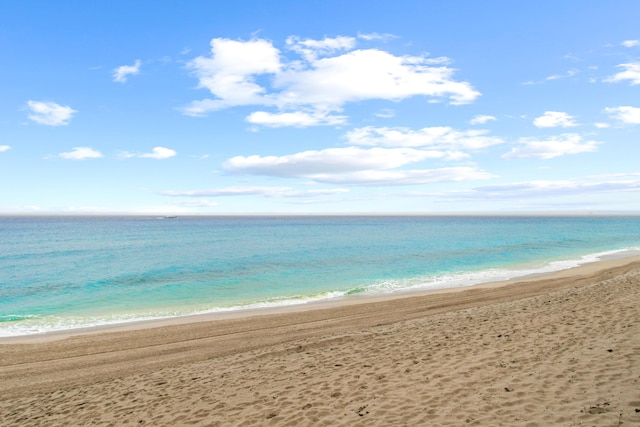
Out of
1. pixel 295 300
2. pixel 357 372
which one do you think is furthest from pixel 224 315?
pixel 357 372

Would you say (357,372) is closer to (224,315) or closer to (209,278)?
(224,315)

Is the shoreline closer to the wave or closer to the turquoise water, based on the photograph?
the wave

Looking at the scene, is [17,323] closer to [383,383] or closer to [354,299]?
[354,299]

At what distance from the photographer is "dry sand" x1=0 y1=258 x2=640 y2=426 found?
22.0ft

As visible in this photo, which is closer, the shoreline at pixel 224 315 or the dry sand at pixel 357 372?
the dry sand at pixel 357 372

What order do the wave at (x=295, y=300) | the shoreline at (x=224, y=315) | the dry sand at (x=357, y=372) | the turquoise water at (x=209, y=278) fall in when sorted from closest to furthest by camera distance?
the dry sand at (x=357, y=372) → the shoreline at (x=224, y=315) → the wave at (x=295, y=300) → the turquoise water at (x=209, y=278)

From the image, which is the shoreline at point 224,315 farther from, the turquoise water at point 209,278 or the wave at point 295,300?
the turquoise water at point 209,278

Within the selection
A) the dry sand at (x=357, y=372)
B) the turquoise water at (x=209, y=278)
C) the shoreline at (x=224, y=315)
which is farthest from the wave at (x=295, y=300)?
the dry sand at (x=357, y=372)

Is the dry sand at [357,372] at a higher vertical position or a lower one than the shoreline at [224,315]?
higher


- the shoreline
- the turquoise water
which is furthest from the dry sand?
the turquoise water

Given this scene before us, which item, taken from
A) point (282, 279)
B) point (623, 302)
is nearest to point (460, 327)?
point (623, 302)

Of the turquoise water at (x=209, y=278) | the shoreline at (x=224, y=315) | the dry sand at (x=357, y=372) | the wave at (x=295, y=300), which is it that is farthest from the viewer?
the turquoise water at (x=209, y=278)

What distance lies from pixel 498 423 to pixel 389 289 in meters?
18.9

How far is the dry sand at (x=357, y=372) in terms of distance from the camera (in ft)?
22.0
